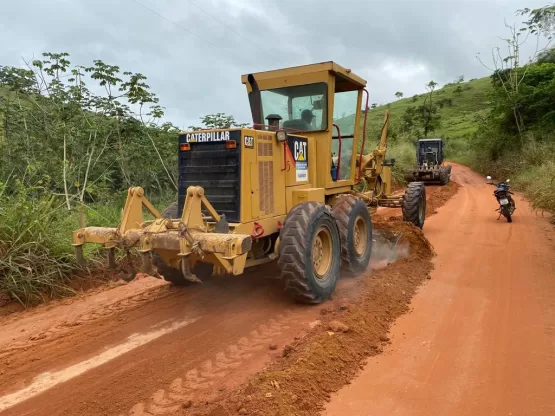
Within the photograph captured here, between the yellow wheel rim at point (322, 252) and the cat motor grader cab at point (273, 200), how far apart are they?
0.04 feet

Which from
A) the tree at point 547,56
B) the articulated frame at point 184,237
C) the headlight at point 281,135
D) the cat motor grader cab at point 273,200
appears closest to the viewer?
the articulated frame at point 184,237

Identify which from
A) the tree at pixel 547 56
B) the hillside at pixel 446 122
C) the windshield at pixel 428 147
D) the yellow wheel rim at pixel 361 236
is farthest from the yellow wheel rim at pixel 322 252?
the tree at pixel 547 56

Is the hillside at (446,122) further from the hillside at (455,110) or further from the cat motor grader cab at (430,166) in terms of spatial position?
the cat motor grader cab at (430,166)

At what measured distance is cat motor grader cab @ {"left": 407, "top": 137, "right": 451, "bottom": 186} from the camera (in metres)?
20.7

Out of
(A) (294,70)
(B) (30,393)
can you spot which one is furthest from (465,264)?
(B) (30,393)

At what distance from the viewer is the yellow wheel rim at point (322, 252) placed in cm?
498

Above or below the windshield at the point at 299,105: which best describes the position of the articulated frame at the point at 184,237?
below

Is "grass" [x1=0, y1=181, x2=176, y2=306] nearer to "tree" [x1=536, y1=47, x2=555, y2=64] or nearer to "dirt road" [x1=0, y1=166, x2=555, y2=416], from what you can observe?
"dirt road" [x1=0, y1=166, x2=555, y2=416]

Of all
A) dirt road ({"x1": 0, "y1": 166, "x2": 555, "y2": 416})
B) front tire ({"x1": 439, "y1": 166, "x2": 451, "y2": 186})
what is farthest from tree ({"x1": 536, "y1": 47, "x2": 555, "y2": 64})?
dirt road ({"x1": 0, "y1": 166, "x2": 555, "y2": 416})

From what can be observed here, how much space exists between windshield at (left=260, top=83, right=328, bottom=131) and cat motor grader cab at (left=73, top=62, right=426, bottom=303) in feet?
0.04

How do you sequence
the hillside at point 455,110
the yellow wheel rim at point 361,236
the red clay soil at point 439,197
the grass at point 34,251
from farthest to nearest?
the hillside at point 455,110
the red clay soil at point 439,197
the yellow wheel rim at point 361,236
the grass at point 34,251

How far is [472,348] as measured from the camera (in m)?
3.78

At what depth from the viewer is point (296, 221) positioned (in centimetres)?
462

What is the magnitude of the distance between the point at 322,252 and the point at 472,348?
6.32ft
